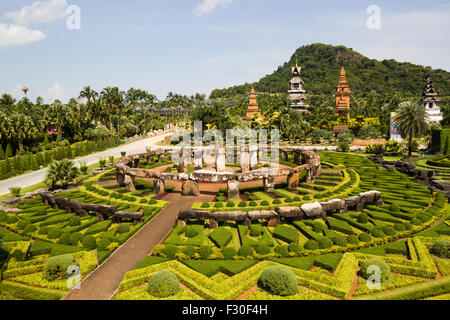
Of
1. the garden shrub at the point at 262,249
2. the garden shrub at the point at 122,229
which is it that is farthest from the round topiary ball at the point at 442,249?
the garden shrub at the point at 122,229

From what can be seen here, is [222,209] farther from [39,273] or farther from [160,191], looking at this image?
[39,273]

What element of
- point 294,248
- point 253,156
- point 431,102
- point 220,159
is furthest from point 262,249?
point 431,102

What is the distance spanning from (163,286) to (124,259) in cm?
599

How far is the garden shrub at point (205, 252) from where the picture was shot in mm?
20234

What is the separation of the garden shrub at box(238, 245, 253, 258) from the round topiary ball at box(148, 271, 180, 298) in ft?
18.1

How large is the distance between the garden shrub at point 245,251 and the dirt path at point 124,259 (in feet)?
23.0

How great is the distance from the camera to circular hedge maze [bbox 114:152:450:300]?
16625mm

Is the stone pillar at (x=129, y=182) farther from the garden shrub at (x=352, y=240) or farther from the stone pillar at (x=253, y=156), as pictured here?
the garden shrub at (x=352, y=240)

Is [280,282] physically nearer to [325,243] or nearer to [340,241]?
[325,243]

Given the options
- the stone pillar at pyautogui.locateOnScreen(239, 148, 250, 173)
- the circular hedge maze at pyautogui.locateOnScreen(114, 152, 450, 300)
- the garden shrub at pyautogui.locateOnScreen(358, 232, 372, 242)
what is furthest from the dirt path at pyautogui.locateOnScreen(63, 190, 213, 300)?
the garden shrub at pyautogui.locateOnScreen(358, 232, 372, 242)

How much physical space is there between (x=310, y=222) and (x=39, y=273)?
2057 cm

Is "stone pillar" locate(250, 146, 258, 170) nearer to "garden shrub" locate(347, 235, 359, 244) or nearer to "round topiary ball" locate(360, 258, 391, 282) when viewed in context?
"garden shrub" locate(347, 235, 359, 244)

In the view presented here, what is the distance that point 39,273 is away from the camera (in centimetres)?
1864
